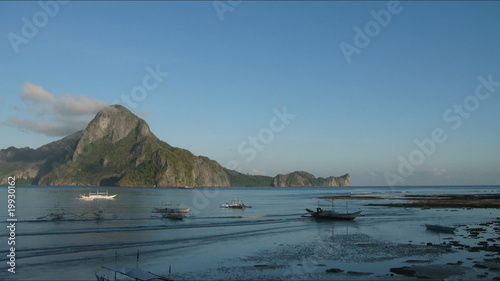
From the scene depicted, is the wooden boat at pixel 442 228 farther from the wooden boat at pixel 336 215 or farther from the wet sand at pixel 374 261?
the wooden boat at pixel 336 215

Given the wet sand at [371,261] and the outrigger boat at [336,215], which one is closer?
the wet sand at [371,261]

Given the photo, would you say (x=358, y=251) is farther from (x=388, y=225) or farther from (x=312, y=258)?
(x=388, y=225)

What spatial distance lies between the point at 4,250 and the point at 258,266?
72.1 ft

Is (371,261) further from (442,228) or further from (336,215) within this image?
(336,215)

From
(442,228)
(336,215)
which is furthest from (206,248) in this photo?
(336,215)

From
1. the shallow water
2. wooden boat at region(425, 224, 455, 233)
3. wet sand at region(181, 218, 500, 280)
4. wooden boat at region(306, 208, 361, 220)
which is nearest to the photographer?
wet sand at region(181, 218, 500, 280)

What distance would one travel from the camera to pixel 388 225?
52875 millimetres

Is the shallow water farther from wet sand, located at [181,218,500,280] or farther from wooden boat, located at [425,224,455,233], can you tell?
wooden boat, located at [425,224,455,233]

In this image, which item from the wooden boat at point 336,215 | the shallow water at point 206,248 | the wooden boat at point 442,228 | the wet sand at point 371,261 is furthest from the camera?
the wooden boat at point 336,215

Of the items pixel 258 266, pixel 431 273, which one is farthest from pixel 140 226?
pixel 431 273

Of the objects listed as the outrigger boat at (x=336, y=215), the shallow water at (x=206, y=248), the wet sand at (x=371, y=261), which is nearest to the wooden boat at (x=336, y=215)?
the outrigger boat at (x=336, y=215)

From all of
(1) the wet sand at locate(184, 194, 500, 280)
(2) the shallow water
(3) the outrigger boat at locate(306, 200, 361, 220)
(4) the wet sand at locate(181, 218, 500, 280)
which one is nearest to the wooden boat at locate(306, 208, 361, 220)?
(3) the outrigger boat at locate(306, 200, 361, 220)

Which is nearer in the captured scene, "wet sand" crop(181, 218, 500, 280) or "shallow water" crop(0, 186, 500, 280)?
"wet sand" crop(181, 218, 500, 280)

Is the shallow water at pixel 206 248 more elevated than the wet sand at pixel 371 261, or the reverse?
the wet sand at pixel 371 261
